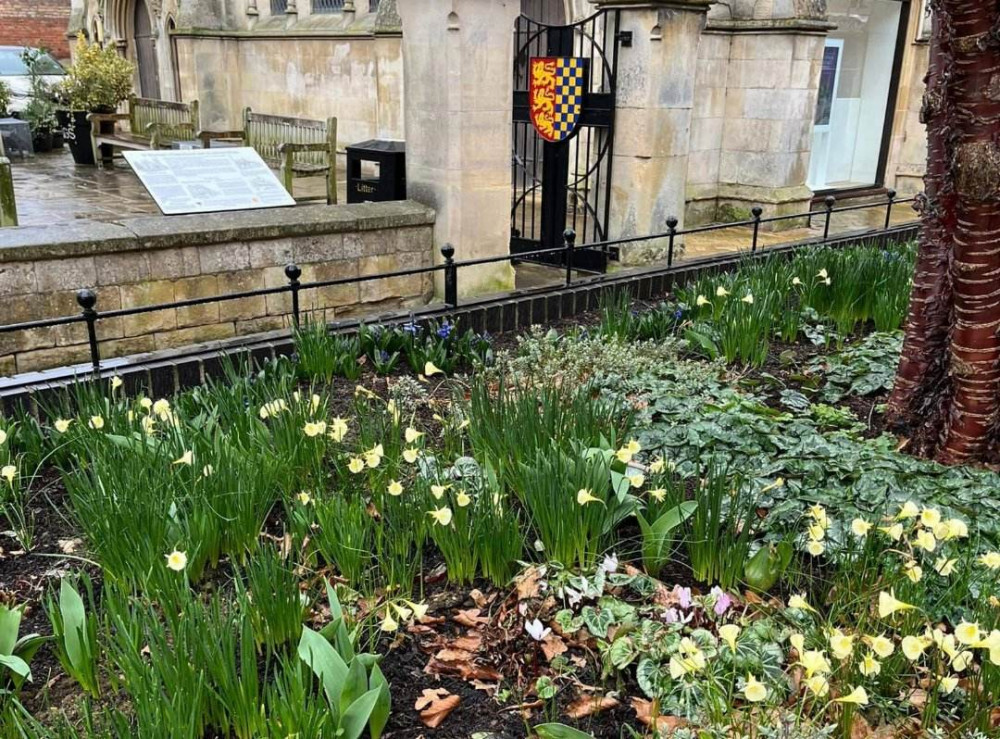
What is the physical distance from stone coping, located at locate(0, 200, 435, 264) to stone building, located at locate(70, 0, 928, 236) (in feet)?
4.30

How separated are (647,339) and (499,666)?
11.6 feet

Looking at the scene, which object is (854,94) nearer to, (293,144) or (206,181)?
(293,144)

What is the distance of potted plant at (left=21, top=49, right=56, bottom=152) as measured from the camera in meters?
18.2

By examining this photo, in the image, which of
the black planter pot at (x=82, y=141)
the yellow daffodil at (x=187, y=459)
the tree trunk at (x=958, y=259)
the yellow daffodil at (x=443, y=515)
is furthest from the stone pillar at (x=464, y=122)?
the black planter pot at (x=82, y=141)

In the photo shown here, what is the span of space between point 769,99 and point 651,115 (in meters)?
3.79

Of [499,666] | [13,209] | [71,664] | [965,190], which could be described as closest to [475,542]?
[499,666]

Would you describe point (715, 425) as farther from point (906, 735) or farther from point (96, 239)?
point (96, 239)

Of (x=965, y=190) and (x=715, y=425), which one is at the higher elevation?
(x=965, y=190)

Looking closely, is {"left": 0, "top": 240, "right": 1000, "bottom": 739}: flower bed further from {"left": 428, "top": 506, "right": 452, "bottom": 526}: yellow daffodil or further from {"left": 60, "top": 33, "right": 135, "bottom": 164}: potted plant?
{"left": 60, "top": 33, "right": 135, "bottom": 164}: potted plant

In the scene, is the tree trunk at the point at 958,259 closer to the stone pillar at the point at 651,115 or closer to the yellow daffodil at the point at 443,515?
the yellow daffodil at the point at 443,515

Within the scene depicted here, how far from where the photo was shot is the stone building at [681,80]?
347 inches

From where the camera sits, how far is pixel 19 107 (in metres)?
20.9

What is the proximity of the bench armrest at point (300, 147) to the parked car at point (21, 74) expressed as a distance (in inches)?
459

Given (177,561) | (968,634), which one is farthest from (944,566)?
(177,561)
